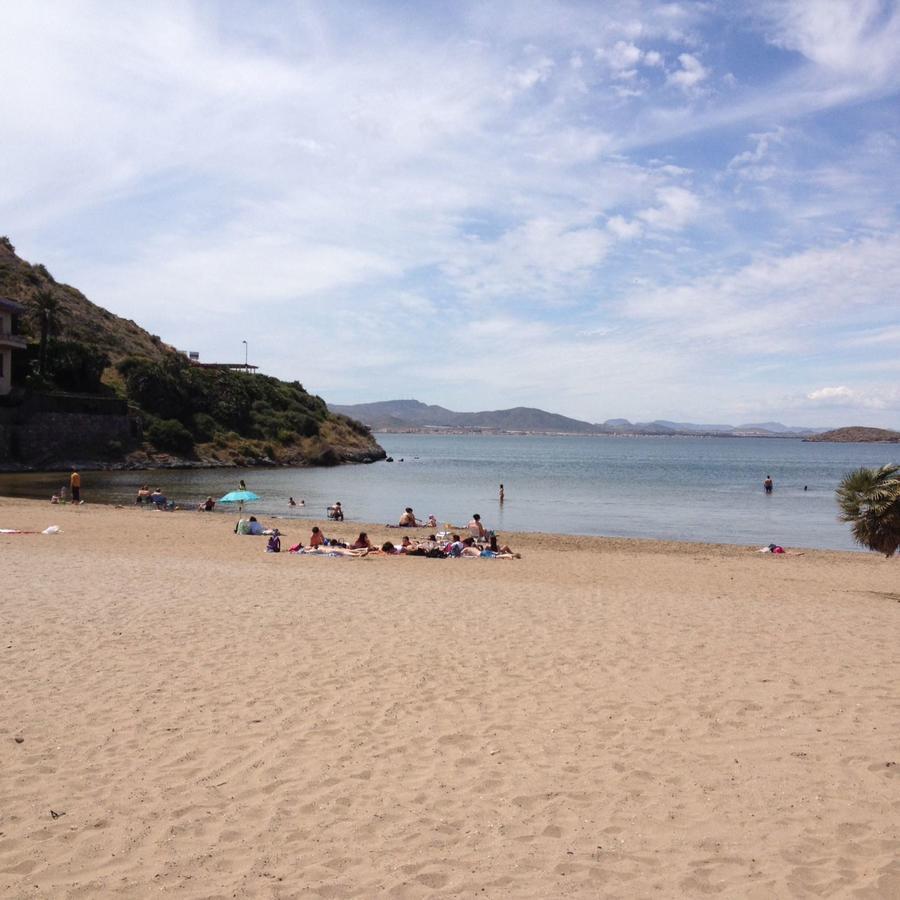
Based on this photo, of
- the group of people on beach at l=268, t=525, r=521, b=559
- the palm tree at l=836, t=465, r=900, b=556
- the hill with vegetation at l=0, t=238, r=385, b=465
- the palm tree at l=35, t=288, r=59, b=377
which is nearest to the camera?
the palm tree at l=836, t=465, r=900, b=556

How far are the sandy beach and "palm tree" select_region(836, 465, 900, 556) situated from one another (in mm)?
2535

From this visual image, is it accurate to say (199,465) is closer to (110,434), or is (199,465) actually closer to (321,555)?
(110,434)

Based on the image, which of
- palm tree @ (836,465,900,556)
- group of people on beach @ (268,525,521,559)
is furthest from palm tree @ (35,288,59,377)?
palm tree @ (836,465,900,556)

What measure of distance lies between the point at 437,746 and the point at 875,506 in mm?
11861

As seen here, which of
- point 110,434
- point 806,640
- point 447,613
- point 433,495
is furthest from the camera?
point 110,434

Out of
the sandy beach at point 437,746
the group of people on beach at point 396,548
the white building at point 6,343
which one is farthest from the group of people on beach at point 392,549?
the white building at point 6,343

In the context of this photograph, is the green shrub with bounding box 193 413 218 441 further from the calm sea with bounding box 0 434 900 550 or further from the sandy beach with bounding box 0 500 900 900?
the sandy beach with bounding box 0 500 900 900

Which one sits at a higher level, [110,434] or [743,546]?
[110,434]

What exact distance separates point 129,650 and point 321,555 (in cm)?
1166

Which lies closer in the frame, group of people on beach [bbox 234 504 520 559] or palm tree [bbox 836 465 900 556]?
palm tree [bbox 836 465 900 556]

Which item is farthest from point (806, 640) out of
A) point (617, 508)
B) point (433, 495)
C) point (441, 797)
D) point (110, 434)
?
point (110, 434)

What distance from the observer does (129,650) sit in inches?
358

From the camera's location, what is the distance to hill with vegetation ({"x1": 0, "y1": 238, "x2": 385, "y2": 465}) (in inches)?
2608

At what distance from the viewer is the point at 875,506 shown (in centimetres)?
1519
